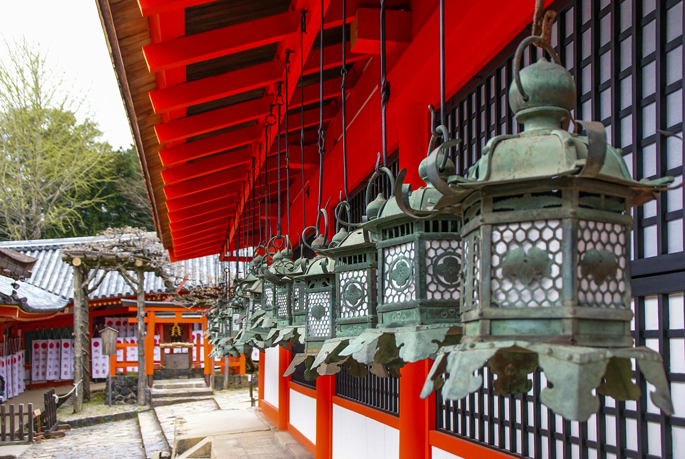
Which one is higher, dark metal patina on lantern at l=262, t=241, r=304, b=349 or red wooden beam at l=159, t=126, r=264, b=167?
red wooden beam at l=159, t=126, r=264, b=167

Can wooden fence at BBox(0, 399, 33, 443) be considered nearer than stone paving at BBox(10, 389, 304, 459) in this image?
No

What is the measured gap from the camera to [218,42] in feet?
12.5

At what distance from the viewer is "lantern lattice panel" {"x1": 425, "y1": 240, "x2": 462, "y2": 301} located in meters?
1.61

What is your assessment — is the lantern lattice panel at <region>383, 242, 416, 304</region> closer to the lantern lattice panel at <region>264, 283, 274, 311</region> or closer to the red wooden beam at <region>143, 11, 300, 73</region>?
the lantern lattice panel at <region>264, 283, 274, 311</region>

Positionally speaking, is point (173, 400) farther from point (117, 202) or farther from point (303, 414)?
point (117, 202)

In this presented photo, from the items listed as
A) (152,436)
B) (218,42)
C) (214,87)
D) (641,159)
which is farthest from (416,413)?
(152,436)

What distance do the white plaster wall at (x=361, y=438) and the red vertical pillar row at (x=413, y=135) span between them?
1.95m

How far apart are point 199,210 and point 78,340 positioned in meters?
8.29

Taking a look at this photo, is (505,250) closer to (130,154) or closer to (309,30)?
(309,30)

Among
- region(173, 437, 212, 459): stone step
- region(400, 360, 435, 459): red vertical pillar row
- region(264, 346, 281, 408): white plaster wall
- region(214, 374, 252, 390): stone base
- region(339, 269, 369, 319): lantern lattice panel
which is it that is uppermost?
region(339, 269, 369, 319): lantern lattice panel

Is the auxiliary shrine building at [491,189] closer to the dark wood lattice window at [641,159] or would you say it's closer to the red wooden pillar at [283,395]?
the dark wood lattice window at [641,159]

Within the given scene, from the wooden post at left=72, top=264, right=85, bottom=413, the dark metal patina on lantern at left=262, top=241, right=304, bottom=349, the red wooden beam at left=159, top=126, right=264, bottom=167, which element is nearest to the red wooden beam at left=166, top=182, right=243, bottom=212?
the red wooden beam at left=159, top=126, right=264, bottom=167

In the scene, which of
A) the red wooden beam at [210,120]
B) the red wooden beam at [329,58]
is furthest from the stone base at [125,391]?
the red wooden beam at [329,58]

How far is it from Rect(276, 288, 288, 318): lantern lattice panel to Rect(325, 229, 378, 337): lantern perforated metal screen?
4.41ft
